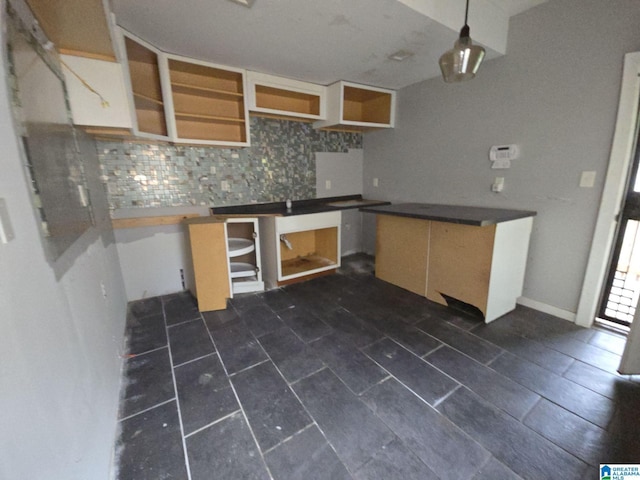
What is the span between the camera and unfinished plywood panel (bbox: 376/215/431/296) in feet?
8.21

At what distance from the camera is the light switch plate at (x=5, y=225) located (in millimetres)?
600

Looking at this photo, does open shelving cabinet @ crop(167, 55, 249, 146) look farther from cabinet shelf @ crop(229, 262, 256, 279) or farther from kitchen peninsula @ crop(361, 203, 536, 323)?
kitchen peninsula @ crop(361, 203, 536, 323)

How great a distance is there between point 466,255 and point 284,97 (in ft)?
8.35

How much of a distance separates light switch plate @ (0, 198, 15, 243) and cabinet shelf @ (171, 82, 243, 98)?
214 centimetres

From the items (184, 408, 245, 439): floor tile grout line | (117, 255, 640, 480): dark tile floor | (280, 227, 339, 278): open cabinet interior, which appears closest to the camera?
(117, 255, 640, 480): dark tile floor

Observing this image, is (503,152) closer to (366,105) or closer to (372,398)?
(366,105)

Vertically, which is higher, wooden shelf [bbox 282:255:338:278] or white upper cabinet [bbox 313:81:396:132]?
white upper cabinet [bbox 313:81:396:132]

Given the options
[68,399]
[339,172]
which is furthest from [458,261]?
[68,399]

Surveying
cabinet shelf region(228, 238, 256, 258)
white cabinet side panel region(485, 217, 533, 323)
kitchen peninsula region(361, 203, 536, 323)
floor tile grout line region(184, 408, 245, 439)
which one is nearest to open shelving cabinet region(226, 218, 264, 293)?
cabinet shelf region(228, 238, 256, 258)

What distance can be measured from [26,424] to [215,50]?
2.47 meters

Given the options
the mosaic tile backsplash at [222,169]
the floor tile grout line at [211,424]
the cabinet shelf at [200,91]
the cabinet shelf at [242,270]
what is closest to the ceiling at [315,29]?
the cabinet shelf at [200,91]

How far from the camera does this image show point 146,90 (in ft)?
7.26

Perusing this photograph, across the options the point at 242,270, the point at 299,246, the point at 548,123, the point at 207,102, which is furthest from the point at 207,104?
the point at 548,123

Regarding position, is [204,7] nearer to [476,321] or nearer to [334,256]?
[334,256]
